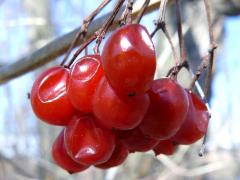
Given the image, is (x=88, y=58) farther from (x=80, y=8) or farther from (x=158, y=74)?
(x=80, y=8)

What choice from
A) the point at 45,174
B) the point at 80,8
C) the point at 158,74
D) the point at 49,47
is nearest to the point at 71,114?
the point at 49,47

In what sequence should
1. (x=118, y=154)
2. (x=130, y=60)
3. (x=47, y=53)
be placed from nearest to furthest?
(x=130, y=60) < (x=118, y=154) < (x=47, y=53)

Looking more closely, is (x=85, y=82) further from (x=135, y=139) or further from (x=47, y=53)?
(x=47, y=53)

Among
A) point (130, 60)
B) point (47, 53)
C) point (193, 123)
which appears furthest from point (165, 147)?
point (47, 53)

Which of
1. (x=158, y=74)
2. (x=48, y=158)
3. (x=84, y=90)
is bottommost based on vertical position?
(x=48, y=158)

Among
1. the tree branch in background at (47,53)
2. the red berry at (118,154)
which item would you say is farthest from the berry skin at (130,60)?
the tree branch in background at (47,53)

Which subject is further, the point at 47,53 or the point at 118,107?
the point at 47,53

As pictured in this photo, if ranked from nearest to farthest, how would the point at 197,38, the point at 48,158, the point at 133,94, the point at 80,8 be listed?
the point at 133,94 → the point at 197,38 → the point at 48,158 → the point at 80,8
